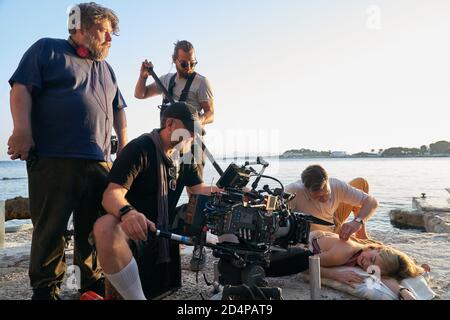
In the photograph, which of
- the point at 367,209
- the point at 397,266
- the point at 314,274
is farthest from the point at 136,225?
the point at 367,209

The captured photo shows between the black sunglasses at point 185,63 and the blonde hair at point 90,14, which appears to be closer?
the blonde hair at point 90,14

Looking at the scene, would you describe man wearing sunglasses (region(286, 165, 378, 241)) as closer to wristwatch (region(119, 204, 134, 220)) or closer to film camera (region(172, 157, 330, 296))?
film camera (region(172, 157, 330, 296))

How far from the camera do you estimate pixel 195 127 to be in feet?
10.6

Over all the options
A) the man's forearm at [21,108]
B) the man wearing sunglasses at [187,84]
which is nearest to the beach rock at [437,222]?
the man wearing sunglasses at [187,84]

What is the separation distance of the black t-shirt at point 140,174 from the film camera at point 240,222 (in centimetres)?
29

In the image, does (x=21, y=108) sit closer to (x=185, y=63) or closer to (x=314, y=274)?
(x=185, y=63)

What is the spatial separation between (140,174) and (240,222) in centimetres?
90

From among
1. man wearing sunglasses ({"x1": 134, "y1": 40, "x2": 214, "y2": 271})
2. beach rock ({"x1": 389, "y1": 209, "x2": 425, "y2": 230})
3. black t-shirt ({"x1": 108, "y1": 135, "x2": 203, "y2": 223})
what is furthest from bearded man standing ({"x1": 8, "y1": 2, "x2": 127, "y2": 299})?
beach rock ({"x1": 389, "y1": 209, "x2": 425, "y2": 230})

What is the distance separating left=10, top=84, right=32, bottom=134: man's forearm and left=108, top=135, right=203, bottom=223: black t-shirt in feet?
2.18

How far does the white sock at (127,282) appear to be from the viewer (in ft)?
8.61

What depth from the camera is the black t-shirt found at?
2.89m

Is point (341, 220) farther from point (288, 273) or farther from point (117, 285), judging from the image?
point (117, 285)

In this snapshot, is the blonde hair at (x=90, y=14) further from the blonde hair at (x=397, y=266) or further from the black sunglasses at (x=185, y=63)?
the blonde hair at (x=397, y=266)
